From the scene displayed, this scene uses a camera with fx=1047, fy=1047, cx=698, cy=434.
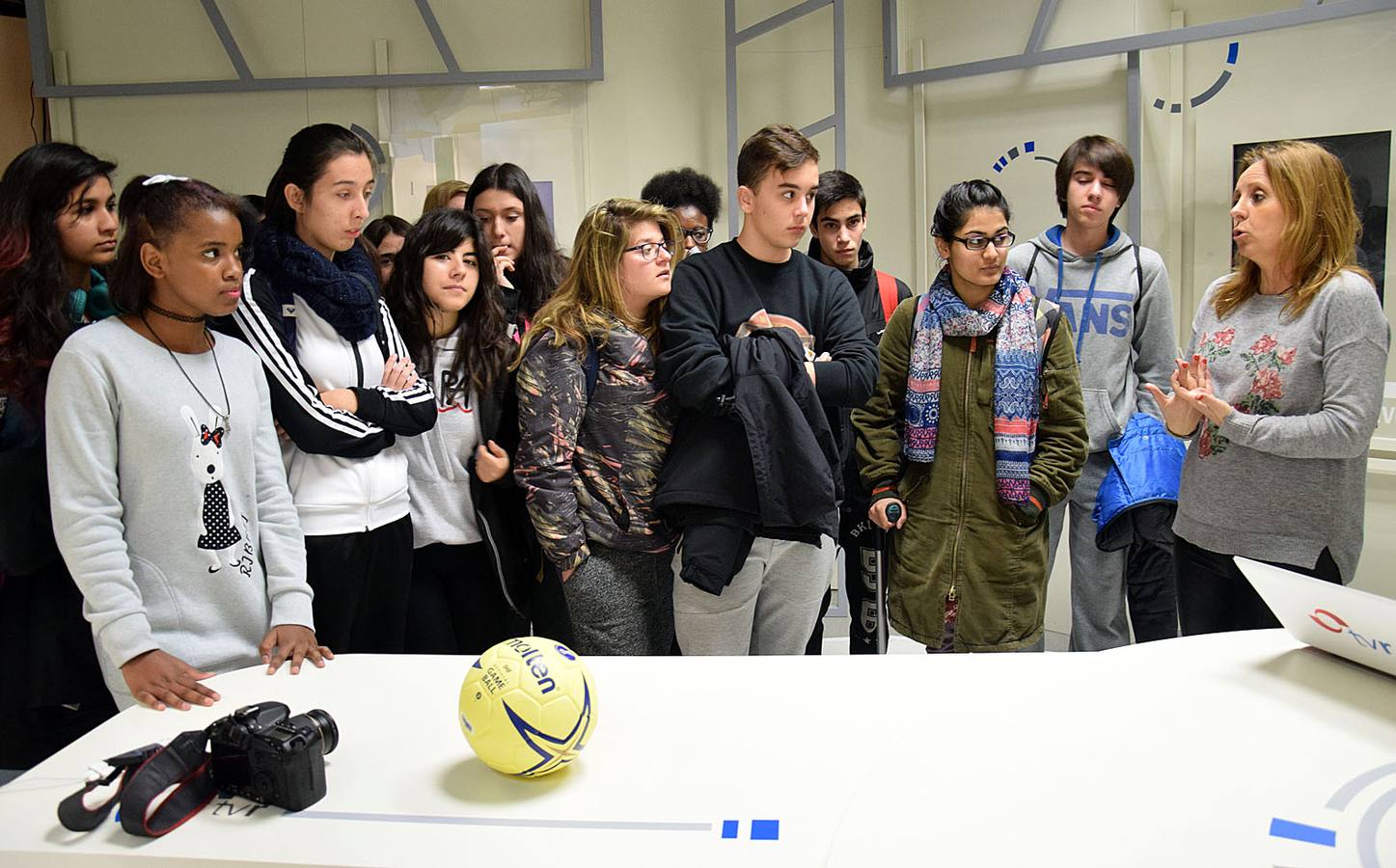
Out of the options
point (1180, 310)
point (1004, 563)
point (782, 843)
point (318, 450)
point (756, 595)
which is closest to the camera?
point (782, 843)

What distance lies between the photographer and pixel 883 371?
289cm

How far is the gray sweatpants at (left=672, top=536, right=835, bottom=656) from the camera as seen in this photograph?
8.09 ft

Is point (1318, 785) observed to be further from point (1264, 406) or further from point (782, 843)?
point (1264, 406)

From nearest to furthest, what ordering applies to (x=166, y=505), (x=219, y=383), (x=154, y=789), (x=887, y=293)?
(x=154, y=789) < (x=166, y=505) < (x=219, y=383) < (x=887, y=293)

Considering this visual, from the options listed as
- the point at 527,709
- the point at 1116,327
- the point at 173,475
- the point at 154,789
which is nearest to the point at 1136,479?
the point at 1116,327

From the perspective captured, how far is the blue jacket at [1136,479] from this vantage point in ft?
9.74

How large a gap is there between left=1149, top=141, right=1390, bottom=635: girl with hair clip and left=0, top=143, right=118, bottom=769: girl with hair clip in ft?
8.29

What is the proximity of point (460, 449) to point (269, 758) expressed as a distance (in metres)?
1.33

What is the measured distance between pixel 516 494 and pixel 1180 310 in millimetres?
2580

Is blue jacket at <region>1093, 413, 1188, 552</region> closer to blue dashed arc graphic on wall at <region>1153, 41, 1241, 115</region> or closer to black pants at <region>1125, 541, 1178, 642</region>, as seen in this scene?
black pants at <region>1125, 541, 1178, 642</region>

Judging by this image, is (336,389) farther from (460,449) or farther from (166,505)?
(166,505)

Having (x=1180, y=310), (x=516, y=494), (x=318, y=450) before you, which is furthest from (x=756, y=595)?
(x=1180, y=310)

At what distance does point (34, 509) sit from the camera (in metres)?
2.11

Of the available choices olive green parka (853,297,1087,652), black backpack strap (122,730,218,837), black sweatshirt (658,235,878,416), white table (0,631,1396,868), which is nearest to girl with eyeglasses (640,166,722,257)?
black sweatshirt (658,235,878,416)
